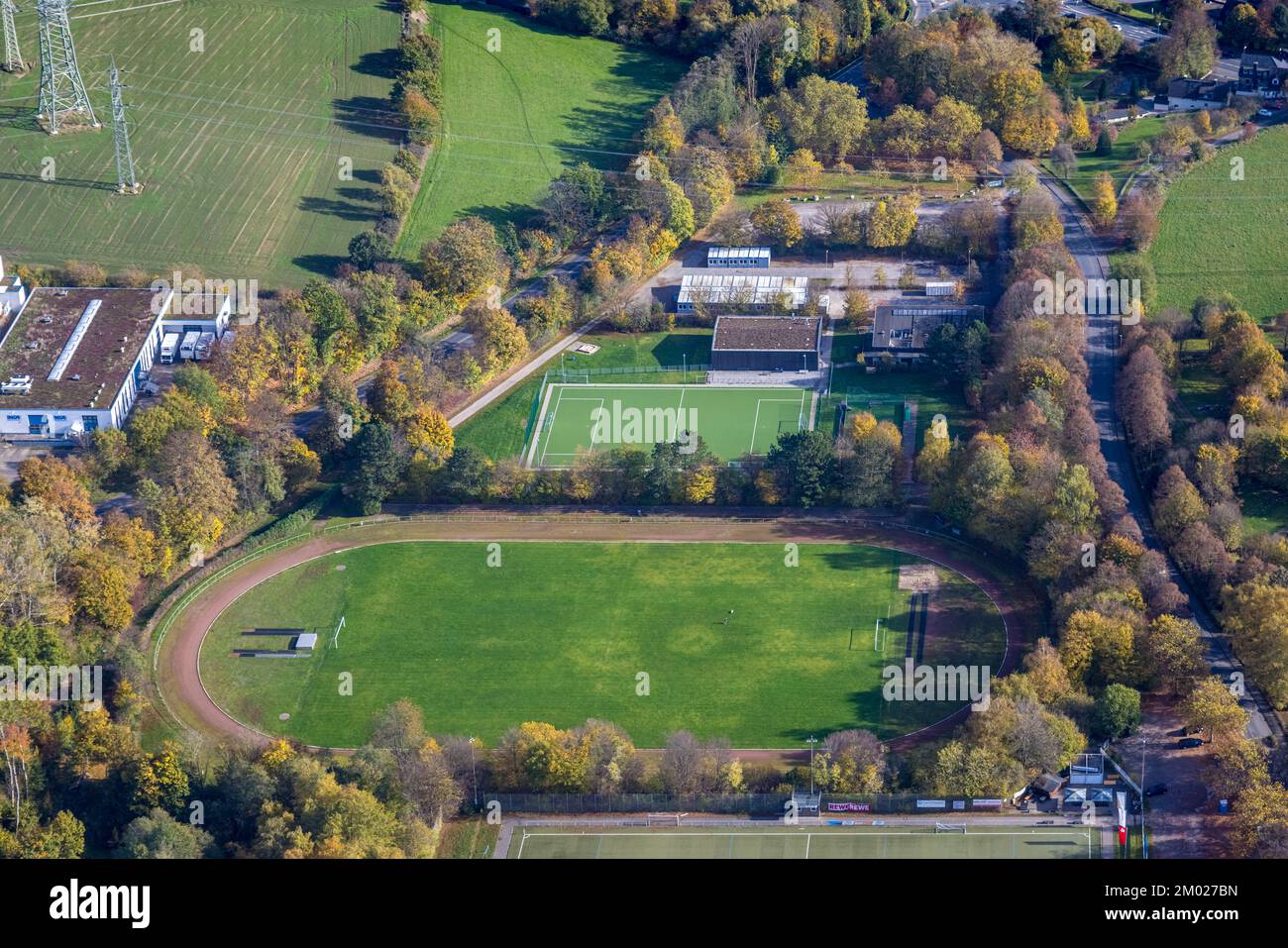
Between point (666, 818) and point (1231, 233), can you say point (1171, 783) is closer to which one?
point (666, 818)

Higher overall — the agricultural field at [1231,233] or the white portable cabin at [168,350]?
the agricultural field at [1231,233]

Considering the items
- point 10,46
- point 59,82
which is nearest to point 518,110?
point 59,82

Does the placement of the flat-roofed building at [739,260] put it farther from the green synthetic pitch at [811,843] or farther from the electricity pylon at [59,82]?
the green synthetic pitch at [811,843]

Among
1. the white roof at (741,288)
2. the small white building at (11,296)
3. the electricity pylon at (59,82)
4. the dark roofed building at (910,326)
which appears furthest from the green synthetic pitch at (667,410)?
the electricity pylon at (59,82)

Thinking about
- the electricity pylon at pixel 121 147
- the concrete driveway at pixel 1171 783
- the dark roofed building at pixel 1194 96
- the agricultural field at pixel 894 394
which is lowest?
the concrete driveway at pixel 1171 783

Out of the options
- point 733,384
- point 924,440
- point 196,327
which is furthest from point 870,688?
point 196,327

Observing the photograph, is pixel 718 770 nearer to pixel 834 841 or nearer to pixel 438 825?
pixel 834 841
